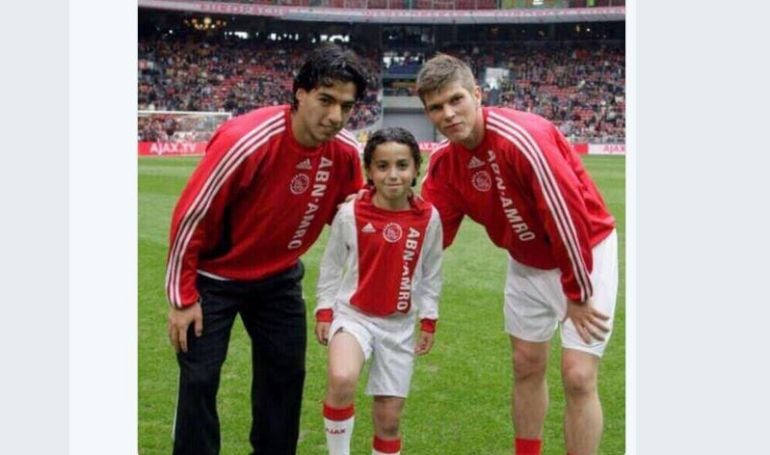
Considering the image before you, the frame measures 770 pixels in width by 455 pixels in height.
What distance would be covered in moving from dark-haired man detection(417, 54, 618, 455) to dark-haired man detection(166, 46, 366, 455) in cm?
44

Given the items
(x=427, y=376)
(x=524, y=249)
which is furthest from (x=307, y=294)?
(x=524, y=249)

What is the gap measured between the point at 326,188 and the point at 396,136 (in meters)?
0.41

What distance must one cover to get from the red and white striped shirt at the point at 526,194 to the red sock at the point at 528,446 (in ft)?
2.95

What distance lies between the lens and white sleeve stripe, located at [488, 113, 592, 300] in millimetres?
3576

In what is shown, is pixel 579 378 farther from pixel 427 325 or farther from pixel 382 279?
pixel 382 279

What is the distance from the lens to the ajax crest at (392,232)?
3.93 meters

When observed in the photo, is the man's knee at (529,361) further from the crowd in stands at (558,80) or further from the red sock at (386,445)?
the crowd in stands at (558,80)

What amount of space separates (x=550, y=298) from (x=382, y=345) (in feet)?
2.80

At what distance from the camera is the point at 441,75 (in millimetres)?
3664

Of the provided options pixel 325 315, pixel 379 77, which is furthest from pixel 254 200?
pixel 379 77

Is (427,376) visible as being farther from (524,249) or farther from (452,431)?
(524,249)

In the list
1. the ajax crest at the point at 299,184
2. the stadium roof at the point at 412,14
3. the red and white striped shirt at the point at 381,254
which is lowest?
the red and white striped shirt at the point at 381,254

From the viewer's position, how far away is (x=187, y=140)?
3178cm

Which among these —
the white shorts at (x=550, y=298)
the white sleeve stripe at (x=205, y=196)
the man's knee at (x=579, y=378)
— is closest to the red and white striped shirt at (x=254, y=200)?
the white sleeve stripe at (x=205, y=196)
